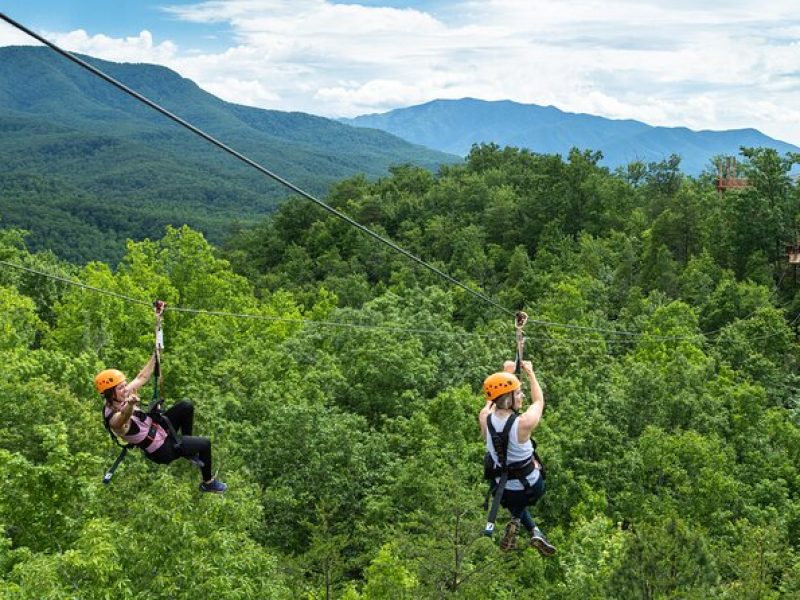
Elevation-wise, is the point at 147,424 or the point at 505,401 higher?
the point at 505,401

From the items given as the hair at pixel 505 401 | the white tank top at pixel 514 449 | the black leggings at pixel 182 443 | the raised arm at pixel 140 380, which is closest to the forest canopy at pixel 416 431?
the raised arm at pixel 140 380

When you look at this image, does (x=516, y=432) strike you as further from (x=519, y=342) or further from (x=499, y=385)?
(x=519, y=342)

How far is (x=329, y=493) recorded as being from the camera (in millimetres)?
27203

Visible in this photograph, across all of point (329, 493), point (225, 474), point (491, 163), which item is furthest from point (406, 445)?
point (491, 163)

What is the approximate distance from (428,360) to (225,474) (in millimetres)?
14358

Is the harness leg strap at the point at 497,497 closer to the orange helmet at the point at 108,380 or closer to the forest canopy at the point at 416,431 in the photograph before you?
the orange helmet at the point at 108,380

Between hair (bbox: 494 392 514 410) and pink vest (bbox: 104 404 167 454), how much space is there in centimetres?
448

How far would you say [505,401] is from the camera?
27.9 ft

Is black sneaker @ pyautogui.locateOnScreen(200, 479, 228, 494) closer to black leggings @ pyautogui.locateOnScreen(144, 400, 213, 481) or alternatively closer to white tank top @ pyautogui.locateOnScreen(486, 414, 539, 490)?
black leggings @ pyautogui.locateOnScreen(144, 400, 213, 481)

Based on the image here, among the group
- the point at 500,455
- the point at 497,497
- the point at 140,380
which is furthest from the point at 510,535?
the point at 140,380

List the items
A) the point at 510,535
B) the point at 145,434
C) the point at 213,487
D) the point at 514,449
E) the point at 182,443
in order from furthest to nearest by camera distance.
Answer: the point at 213,487 → the point at 182,443 → the point at 145,434 → the point at 510,535 → the point at 514,449

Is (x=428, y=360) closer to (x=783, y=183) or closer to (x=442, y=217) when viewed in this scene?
(x=783, y=183)

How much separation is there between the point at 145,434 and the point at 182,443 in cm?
58

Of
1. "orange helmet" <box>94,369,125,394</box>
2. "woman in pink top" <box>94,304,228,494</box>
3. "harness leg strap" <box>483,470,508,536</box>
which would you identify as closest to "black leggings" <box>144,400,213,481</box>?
"woman in pink top" <box>94,304,228,494</box>
